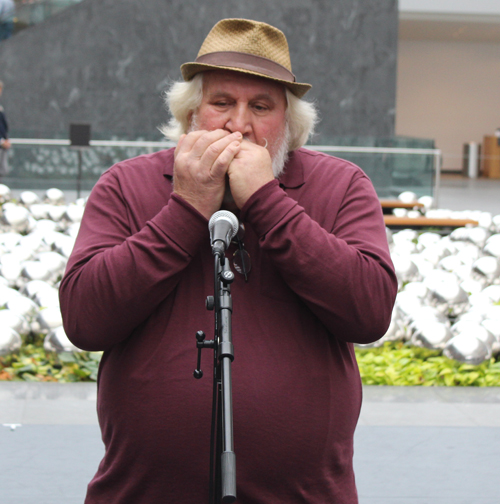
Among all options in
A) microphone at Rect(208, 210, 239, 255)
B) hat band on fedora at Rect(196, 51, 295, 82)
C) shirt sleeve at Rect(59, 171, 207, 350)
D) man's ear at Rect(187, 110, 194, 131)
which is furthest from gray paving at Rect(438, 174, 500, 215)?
microphone at Rect(208, 210, 239, 255)

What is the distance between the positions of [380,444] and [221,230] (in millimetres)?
2380

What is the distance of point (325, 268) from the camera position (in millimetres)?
1936

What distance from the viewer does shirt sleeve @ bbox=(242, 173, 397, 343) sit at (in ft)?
6.35

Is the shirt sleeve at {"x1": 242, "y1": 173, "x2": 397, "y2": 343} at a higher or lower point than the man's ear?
lower

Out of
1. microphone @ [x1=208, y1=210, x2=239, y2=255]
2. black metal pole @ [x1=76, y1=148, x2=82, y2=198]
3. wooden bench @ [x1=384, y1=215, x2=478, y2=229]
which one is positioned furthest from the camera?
black metal pole @ [x1=76, y1=148, x2=82, y2=198]

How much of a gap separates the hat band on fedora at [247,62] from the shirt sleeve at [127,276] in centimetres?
45

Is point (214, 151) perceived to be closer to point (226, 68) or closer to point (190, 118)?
point (226, 68)

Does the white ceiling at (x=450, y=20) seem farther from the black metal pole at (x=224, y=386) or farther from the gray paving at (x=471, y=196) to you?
the black metal pole at (x=224, y=386)

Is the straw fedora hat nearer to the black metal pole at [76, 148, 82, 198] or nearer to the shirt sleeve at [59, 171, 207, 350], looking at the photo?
the shirt sleeve at [59, 171, 207, 350]

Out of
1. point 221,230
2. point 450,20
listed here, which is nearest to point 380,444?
point 221,230

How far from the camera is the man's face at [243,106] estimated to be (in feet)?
7.20

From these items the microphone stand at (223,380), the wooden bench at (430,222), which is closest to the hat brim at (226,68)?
the microphone stand at (223,380)

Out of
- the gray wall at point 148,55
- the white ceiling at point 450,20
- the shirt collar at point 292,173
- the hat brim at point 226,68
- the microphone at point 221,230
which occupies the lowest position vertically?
the microphone at point 221,230

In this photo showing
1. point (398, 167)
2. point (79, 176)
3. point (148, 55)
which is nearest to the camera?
point (79, 176)
